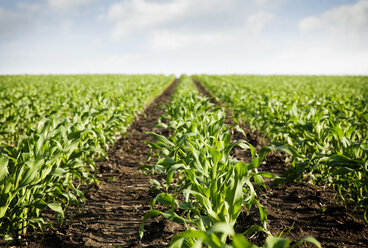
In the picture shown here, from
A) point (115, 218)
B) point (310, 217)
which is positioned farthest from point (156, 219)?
point (310, 217)

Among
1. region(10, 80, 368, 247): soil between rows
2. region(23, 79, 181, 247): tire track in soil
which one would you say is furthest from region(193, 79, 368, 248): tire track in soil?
region(23, 79, 181, 247): tire track in soil

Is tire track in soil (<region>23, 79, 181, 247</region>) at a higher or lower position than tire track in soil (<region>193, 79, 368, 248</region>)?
lower

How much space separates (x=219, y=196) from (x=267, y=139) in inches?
199

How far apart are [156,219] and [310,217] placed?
6.23 feet

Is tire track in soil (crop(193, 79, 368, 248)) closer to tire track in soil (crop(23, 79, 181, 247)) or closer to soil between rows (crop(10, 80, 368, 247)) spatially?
soil between rows (crop(10, 80, 368, 247))

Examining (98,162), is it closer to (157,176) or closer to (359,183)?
(157,176)

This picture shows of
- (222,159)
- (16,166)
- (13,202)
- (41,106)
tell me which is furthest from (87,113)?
(41,106)

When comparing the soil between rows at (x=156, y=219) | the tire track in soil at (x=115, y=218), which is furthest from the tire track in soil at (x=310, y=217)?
the tire track in soil at (x=115, y=218)

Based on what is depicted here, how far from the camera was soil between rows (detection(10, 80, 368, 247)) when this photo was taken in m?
2.64

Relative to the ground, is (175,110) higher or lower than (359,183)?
higher

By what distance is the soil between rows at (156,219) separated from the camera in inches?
104

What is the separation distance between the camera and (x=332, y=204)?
3318mm

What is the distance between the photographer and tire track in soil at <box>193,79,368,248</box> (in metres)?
2.64

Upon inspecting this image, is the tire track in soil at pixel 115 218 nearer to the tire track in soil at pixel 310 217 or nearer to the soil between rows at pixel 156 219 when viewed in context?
the soil between rows at pixel 156 219
